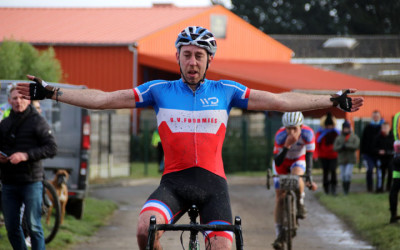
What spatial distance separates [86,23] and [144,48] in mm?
4315

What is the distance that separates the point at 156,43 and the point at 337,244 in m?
27.6

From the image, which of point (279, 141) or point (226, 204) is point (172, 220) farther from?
point (279, 141)

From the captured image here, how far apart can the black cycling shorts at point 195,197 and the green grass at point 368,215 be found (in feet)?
20.1

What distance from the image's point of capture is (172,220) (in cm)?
541

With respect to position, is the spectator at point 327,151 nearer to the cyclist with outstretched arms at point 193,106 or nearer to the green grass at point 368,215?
the green grass at point 368,215

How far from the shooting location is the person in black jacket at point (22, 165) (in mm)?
8469

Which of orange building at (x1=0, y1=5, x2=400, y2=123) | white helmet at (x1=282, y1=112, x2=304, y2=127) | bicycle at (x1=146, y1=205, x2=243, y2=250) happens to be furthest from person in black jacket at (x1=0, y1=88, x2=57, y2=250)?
orange building at (x1=0, y1=5, x2=400, y2=123)

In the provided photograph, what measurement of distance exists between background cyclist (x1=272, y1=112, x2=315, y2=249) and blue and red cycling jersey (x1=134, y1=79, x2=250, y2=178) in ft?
16.7

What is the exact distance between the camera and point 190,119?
5.67 metres

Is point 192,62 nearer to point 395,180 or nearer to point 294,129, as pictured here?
point 294,129

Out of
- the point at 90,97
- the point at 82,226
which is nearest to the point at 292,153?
the point at 82,226

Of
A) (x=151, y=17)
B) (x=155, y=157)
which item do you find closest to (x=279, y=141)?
(x=155, y=157)

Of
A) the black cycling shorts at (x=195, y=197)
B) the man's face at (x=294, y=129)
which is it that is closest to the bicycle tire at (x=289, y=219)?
the man's face at (x=294, y=129)

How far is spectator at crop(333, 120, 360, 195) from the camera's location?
63.9 ft
